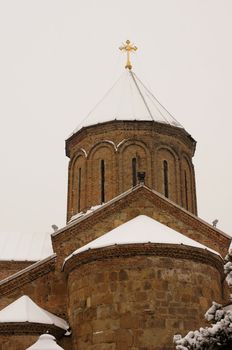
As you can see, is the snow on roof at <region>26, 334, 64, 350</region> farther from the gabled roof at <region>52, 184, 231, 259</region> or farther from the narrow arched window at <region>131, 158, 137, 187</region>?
the narrow arched window at <region>131, 158, 137, 187</region>

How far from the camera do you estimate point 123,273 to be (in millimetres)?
13867

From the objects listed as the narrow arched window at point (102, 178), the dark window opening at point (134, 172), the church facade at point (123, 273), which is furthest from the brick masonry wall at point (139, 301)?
the dark window opening at point (134, 172)

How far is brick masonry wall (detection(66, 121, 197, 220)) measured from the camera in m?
19.5

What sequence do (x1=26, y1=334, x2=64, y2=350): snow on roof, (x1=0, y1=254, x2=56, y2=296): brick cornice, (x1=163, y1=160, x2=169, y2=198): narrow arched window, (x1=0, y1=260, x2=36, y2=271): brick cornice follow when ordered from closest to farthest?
(x1=26, y1=334, x2=64, y2=350): snow on roof < (x1=0, y1=254, x2=56, y2=296): brick cornice < (x1=163, y1=160, x2=169, y2=198): narrow arched window < (x1=0, y1=260, x2=36, y2=271): brick cornice

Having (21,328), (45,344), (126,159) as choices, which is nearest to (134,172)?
(126,159)

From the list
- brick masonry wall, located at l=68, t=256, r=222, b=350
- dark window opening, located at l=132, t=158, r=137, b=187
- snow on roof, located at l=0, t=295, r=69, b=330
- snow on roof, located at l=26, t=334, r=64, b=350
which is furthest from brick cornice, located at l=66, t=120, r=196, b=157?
snow on roof, located at l=26, t=334, r=64, b=350

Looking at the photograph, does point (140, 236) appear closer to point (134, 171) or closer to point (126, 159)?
point (134, 171)

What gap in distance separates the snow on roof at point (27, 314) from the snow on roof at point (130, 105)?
7619 mm

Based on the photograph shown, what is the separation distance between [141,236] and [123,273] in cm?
100

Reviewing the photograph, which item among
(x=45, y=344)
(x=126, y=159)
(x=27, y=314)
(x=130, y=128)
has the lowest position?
(x=45, y=344)

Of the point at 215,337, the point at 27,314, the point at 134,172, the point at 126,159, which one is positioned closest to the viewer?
the point at 215,337

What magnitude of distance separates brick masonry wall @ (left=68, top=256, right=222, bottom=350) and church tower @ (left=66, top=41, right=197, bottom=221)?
17.7ft

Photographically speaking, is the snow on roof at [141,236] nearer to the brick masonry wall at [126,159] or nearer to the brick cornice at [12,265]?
the brick masonry wall at [126,159]

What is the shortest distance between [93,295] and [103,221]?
103 inches
